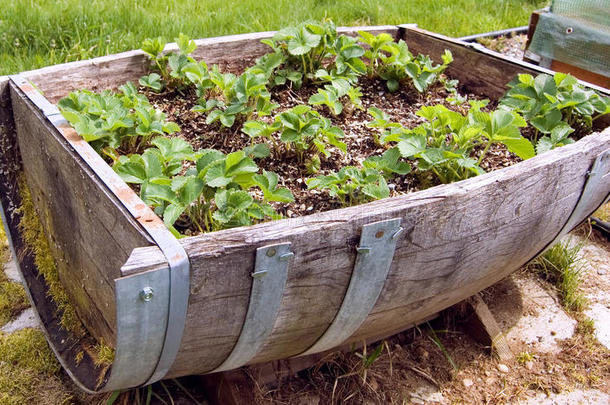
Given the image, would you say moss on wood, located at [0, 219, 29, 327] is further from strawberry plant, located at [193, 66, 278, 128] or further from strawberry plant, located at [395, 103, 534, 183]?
strawberry plant, located at [395, 103, 534, 183]

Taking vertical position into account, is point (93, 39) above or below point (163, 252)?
below

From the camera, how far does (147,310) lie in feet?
3.86

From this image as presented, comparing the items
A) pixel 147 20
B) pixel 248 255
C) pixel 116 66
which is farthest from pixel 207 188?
pixel 147 20

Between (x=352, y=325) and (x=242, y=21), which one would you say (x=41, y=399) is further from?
(x=242, y=21)

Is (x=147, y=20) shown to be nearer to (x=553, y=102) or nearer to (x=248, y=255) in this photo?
(x=553, y=102)

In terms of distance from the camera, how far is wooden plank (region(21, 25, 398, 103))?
212cm

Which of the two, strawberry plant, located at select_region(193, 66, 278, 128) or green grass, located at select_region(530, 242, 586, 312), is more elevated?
strawberry plant, located at select_region(193, 66, 278, 128)

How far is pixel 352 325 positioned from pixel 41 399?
101cm

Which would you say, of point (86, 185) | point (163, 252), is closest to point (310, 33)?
point (86, 185)

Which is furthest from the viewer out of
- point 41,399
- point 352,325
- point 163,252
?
point 41,399

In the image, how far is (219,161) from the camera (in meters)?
1.51

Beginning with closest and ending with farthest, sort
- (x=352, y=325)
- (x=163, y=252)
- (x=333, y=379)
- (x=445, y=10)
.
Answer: (x=163, y=252)
(x=352, y=325)
(x=333, y=379)
(x=445, y=10)

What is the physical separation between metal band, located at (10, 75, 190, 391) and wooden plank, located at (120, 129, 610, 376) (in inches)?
1.2

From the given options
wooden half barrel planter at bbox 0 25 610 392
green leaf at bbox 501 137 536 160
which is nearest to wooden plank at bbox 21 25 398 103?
wooden half barrel planter at bbox 0 25 610 392
